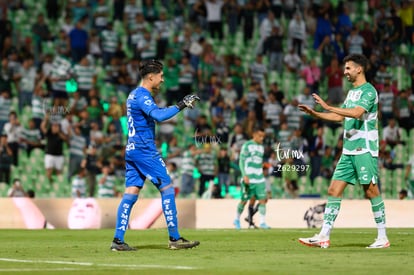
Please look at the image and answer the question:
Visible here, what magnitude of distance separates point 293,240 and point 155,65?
4.38 m

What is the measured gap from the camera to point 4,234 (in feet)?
68.6

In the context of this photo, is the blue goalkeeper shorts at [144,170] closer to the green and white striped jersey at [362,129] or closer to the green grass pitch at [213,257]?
the green grass pitch at [213,257]

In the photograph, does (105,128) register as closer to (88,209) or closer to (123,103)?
(123,103)

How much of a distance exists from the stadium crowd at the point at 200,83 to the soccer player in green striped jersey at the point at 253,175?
9.99 ft

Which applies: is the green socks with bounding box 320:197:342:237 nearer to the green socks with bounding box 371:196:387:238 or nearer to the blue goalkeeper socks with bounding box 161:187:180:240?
the green socks with bounding box 371:196:387:238

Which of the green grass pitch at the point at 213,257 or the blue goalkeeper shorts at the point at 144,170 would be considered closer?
the green grass pitch at the point at 213,257

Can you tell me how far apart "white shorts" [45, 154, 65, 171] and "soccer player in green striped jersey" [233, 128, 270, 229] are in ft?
20.3

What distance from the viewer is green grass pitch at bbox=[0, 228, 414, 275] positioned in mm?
11422

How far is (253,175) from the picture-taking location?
970 inches

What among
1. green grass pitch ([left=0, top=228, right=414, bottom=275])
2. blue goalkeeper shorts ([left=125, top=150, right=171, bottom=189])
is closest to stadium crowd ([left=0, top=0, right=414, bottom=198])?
green grass pitch ([left=0, top=228, right=414, bottom=275])

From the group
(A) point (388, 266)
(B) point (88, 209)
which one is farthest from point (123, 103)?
(A) point (388, 266)

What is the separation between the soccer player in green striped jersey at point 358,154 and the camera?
48.7ft

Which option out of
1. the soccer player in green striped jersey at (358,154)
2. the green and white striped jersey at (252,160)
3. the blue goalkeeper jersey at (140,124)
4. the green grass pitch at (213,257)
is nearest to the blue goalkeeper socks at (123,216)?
the green grass pitch at (213,257)

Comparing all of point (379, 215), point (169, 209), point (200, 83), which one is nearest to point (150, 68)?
point (169, 209)
